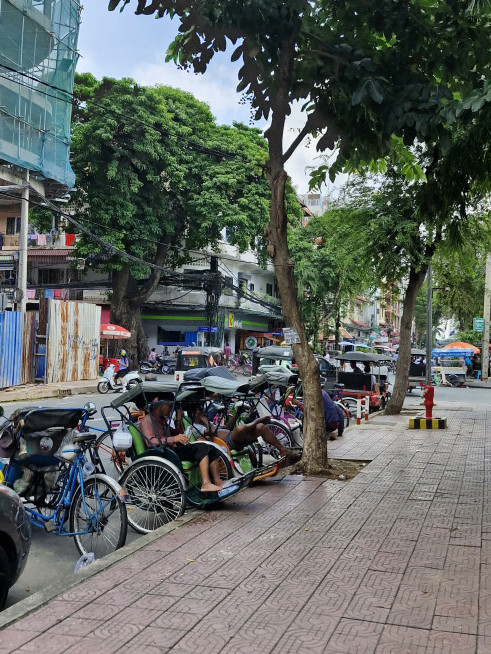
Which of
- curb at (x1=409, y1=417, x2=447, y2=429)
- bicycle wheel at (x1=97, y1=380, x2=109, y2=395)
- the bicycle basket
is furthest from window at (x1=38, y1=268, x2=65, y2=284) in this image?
the bicycle basket

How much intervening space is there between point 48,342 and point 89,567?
19320mm

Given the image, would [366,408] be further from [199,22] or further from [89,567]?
[89,567]

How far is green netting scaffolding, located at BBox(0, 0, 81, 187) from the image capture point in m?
23.0

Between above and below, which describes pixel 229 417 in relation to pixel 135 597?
above

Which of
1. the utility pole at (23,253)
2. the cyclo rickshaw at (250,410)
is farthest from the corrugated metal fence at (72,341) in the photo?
the cyclo rickshaw at (250,410)

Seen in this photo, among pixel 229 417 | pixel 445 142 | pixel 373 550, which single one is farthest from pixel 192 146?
pixel 373 550

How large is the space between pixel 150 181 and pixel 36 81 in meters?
10.7

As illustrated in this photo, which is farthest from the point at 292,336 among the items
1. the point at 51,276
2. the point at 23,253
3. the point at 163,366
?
the point at 51,276

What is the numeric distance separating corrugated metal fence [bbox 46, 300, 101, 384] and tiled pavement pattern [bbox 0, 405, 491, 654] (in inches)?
687

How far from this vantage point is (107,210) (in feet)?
103

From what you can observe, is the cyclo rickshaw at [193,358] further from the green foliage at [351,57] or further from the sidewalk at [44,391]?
the green foliage at [351,57]

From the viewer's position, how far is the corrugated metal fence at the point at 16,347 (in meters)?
20.9

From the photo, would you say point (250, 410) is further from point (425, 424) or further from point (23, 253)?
point (23, 253)

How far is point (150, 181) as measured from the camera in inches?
1282
